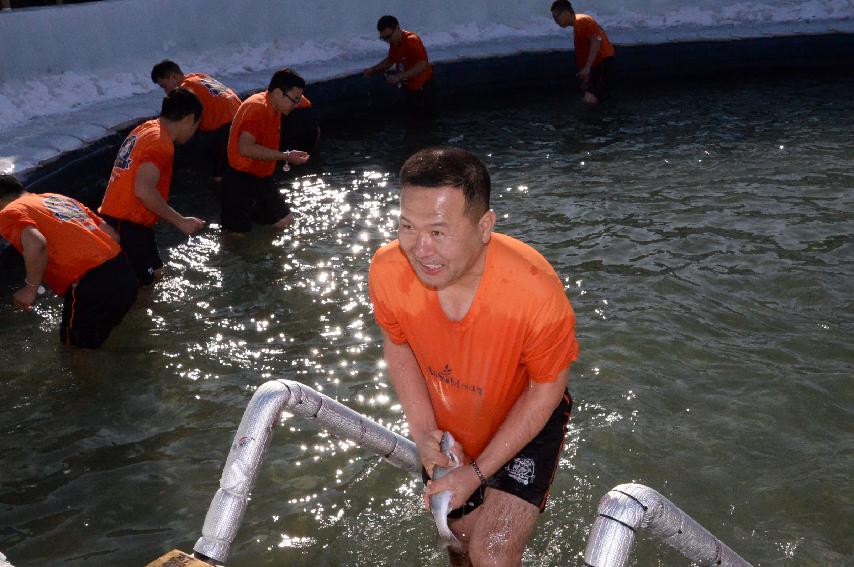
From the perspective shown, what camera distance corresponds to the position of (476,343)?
335 centimetres

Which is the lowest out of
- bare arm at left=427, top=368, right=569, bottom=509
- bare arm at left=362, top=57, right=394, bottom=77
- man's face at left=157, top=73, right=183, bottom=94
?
bare arm at left=427, top=368, right=569, bottom=509

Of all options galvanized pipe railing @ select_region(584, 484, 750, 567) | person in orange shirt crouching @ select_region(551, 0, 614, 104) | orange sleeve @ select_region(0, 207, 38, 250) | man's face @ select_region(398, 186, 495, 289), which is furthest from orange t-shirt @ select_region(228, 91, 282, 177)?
galvanized pipe railing @ select_region(584, 484, 750, 567)

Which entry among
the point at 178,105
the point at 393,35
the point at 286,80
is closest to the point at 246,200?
the point at 286,80

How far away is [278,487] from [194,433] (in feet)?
2.53

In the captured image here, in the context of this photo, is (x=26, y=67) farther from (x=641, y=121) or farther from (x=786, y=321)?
(x=786, y=321)

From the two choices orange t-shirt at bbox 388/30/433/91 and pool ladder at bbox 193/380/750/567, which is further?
orange t-shirt at bbox 388/30/433/91

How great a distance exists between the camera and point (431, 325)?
341 cm

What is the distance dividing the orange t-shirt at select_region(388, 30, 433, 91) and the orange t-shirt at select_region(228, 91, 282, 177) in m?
4.40

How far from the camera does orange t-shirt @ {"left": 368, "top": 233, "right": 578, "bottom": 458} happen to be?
128 inches

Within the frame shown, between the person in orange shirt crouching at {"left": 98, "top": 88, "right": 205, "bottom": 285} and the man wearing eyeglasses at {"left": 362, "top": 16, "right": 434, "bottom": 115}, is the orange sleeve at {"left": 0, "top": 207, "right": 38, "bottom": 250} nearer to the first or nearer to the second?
the person in orange shirt crouching at {"left": 98, "top": 88, "right": 205, "bottom": 285}

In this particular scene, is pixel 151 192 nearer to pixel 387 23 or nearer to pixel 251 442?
pixel 251 442

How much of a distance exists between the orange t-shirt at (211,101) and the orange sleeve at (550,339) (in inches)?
282

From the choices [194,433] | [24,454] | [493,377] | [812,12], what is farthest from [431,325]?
[812,12]

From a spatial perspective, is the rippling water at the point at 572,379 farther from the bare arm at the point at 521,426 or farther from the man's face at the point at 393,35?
the man's face at the point at 393,35
